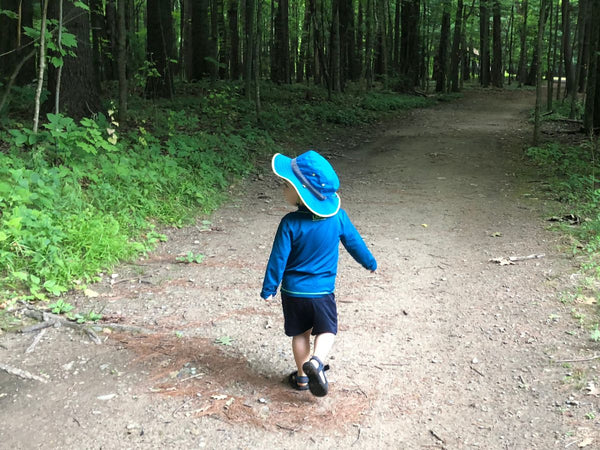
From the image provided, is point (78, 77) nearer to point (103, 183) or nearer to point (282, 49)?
point (103, 183)

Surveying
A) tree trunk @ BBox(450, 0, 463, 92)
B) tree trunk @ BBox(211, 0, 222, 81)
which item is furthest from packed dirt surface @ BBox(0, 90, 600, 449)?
tree trunk @ BBox(450, 0, 463, 92)

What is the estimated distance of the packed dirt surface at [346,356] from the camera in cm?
321

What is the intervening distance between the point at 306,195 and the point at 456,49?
2811cm

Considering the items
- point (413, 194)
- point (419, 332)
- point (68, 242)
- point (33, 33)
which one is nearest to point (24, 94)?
point (33, 33)

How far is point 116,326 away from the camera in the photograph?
4.48 meters

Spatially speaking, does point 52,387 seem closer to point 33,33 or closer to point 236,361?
point 236,361

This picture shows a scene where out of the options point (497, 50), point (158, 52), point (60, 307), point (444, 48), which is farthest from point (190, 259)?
point (497, 50)

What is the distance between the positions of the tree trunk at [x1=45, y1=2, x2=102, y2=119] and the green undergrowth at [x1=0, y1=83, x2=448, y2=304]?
42 cm

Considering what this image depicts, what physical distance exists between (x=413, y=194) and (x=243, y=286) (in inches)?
196

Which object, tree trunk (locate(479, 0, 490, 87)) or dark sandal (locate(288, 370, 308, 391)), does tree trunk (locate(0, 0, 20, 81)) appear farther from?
tree trunk (locate(479, 0, 490, 87))

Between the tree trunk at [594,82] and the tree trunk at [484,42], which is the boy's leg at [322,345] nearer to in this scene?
the tree trunk at [594,82]

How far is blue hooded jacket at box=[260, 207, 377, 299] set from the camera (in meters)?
3.33

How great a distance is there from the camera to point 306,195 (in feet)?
10.8

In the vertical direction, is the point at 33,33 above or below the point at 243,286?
above
